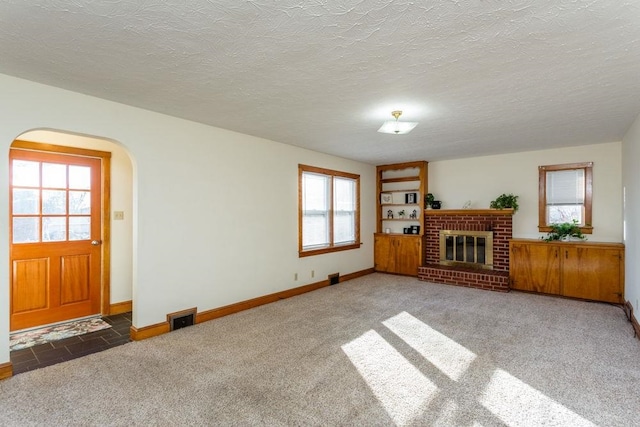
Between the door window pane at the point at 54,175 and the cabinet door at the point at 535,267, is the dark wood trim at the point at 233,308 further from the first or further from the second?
the cabinet door at the point at 535,267

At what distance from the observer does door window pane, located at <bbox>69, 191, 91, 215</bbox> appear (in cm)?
408

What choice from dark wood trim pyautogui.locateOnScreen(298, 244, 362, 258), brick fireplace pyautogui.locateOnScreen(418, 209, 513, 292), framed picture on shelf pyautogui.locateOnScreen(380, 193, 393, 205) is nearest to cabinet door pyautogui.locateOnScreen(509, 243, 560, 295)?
brick fireplace pyautogui.locateOnScreen(418, 209, 513, 292)

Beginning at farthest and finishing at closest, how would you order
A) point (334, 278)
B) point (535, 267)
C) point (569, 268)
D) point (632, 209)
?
point (334, 278) → point (535, 267) → point (569, 268) → point (632, 209)

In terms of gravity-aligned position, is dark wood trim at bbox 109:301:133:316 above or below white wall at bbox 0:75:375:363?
below

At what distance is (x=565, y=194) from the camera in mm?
5488

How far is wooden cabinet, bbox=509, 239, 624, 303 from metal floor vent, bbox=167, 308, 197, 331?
5.10m

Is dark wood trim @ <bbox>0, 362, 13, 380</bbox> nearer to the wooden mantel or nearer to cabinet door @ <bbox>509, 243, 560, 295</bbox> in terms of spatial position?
the wooden mantel

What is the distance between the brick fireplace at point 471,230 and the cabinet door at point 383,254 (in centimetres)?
71

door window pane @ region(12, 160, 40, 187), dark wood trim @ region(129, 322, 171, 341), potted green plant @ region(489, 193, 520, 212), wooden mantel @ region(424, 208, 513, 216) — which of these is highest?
door window pane @ region(12, 160, 40, 187)

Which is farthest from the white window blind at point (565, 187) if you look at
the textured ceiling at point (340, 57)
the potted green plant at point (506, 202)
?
the textured ceiling at point (340, 57)

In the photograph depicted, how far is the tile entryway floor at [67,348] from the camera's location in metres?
2.92

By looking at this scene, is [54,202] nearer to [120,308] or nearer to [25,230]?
[25,230]

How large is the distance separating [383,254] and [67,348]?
552 cm

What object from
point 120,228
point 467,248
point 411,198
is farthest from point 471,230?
point 120,228
